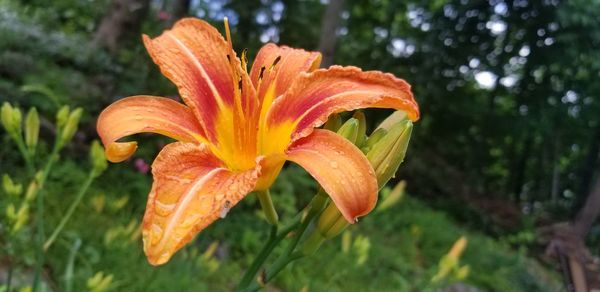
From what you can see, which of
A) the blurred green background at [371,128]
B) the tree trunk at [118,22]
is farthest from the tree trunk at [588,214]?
the tree trunk at [118,22]

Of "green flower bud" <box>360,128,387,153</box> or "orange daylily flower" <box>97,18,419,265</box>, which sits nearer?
"orange daylily flower" <box>97,18,419,265</box>

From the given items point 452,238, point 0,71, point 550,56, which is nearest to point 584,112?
point 550,56

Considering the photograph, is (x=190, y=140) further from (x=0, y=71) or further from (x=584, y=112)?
(x=584, y=112)

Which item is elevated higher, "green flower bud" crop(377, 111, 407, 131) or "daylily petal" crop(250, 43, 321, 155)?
"daylily petal" crop(250, 43, 321, 155)

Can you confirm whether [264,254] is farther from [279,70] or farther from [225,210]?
[279,70]

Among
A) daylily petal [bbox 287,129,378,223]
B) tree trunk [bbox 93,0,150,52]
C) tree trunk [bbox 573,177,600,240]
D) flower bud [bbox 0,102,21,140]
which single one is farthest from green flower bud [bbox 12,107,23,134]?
tree trunk [bbox 93,0,150,52]

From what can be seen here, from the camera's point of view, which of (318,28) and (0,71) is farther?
(318,28)

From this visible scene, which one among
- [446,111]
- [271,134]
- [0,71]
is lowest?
[446,111]

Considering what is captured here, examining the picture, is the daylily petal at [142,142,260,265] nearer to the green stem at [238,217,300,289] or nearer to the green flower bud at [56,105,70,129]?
the green stem at [238,217,300,289]
